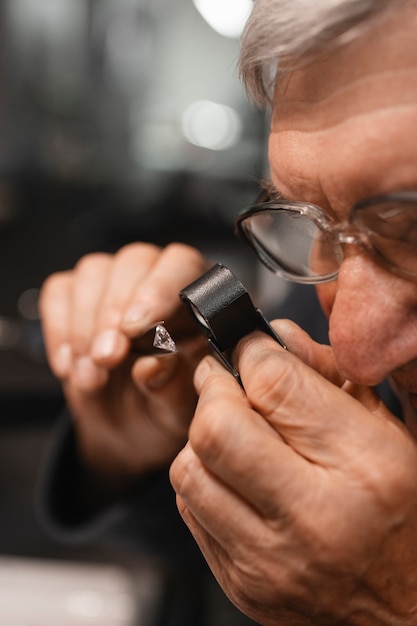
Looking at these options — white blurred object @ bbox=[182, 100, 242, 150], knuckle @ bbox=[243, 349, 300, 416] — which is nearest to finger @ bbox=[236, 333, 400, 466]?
A: knuckle @ bbox=[243, 349, 300, 416]

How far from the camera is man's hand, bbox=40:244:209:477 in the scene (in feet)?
3.12

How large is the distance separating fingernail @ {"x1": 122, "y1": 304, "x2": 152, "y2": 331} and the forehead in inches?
13.7

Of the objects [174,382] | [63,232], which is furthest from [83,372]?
[63,232]

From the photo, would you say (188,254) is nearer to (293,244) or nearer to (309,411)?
(293,244)

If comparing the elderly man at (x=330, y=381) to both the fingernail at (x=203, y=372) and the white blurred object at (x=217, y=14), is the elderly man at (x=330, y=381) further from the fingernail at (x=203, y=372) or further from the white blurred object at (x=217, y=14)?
the white blurred object at (x=217, y=14)

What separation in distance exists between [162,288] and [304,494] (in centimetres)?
47

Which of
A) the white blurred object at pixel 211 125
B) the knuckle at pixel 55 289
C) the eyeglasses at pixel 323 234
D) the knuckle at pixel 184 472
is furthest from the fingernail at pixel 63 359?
the white blurred object at pixel 211 125

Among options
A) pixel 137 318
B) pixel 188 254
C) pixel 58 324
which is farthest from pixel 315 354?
pixel 58 324

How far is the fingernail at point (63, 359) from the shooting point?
3.53 ft

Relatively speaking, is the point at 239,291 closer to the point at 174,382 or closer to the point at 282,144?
the point at 282,144

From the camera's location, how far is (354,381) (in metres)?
0.66

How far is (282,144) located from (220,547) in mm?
397

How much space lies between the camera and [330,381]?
26.6 inches

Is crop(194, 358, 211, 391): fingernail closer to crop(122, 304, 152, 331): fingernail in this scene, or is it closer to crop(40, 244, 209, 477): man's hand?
crop(40, 244, 209, 477): man's hand
